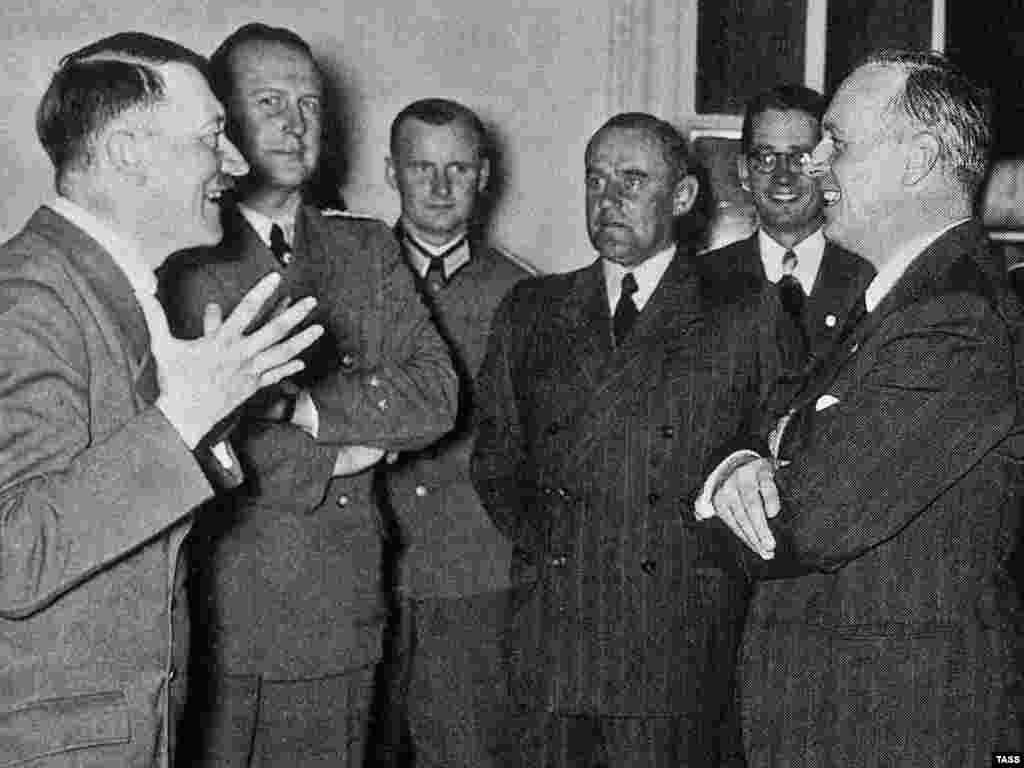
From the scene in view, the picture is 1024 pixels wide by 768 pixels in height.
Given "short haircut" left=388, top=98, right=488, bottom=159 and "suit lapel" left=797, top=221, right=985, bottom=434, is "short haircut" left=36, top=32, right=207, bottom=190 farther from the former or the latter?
"short haircut" left=388, top=98, right=488, bottom=159

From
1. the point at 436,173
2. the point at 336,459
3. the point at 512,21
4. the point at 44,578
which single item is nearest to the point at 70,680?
the point at 44,578

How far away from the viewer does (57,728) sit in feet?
5.78

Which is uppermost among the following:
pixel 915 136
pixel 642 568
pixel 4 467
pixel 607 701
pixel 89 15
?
pixel 89 15

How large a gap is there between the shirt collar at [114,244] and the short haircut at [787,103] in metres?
2.36

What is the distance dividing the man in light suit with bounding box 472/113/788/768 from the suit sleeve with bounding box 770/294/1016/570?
0.64 m

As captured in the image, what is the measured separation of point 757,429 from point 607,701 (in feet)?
2.25

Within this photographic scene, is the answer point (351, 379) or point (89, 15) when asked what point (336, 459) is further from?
point (89, 15)

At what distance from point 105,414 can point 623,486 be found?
1.42 metres

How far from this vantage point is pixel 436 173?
379 centimetres

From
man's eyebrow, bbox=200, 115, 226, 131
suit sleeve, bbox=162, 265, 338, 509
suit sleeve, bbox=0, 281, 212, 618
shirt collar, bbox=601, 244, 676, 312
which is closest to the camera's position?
suit sleeve, bbox=0, 281, 212, 618

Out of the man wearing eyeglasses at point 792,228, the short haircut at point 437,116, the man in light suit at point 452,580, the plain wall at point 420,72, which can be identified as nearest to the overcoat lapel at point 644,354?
the man wearing eyeglasses at point 792,228

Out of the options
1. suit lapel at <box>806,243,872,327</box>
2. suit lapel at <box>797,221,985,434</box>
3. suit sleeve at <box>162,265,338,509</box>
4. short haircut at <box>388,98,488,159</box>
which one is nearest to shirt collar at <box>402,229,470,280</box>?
short haircut at <box>388,98,488,159</box>

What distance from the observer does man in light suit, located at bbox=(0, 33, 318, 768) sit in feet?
5.60

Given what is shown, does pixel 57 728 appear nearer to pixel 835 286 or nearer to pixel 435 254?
pixel 435 254
